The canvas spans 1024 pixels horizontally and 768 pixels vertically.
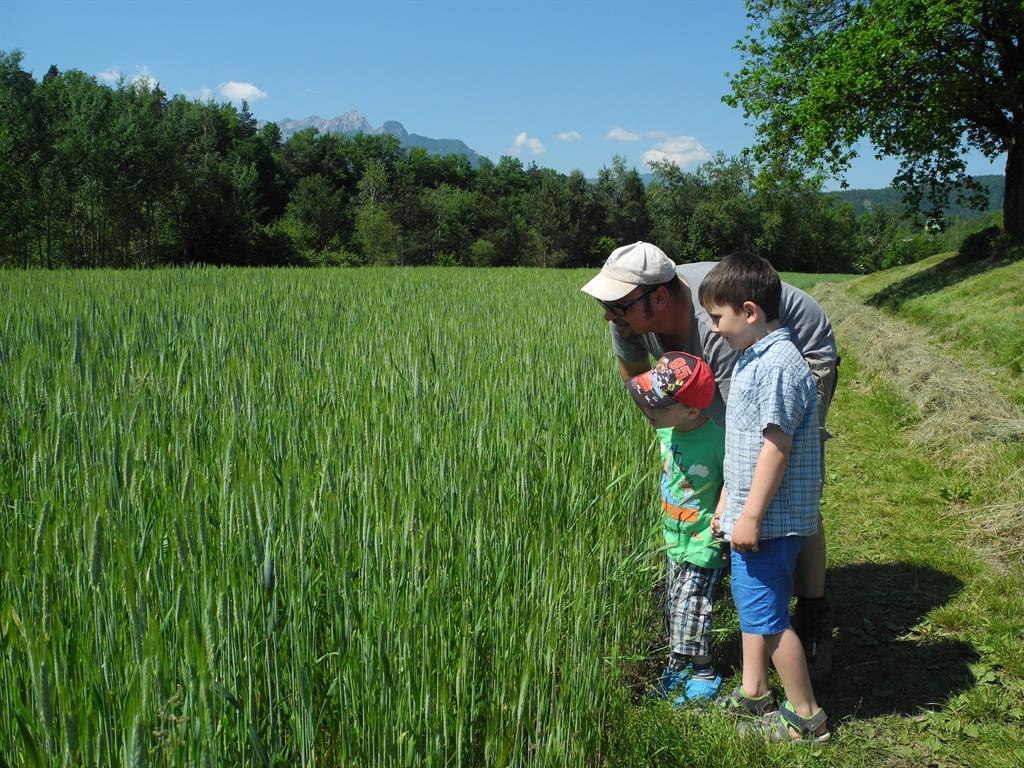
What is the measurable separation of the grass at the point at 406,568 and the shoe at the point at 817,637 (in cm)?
8

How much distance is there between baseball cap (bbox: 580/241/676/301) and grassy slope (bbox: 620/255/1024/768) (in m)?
1.11

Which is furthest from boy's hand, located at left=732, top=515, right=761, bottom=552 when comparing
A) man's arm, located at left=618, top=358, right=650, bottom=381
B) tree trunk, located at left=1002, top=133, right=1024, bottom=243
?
tree trunk, located at left=1002, top=133, right=1024, bottom=243

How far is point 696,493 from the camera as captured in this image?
8.13ft

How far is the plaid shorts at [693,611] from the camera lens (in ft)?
8.05

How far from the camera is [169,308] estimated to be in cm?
665

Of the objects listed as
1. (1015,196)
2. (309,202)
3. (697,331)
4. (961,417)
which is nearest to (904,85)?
(1015,196)

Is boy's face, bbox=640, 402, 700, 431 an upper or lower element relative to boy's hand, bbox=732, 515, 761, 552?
upper

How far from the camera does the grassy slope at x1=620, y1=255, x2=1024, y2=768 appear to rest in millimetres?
2250

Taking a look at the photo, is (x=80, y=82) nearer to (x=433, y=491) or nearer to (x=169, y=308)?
(x=169, y=308)

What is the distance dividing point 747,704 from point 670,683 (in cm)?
27

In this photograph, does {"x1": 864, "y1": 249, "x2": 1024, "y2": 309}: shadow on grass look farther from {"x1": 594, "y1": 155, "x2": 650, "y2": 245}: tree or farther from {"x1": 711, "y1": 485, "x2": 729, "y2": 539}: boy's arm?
{"x1": 594, "y1": 155, "x2": 650, "y2": 245}: tree

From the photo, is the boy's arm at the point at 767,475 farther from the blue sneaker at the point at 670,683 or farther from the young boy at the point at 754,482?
the blue sneaker at the point at 670,683

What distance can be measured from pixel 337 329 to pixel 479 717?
501cm

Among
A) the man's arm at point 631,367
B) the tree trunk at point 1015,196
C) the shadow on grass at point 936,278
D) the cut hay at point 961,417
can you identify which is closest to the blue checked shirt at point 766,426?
the man's arm at point 631,367
